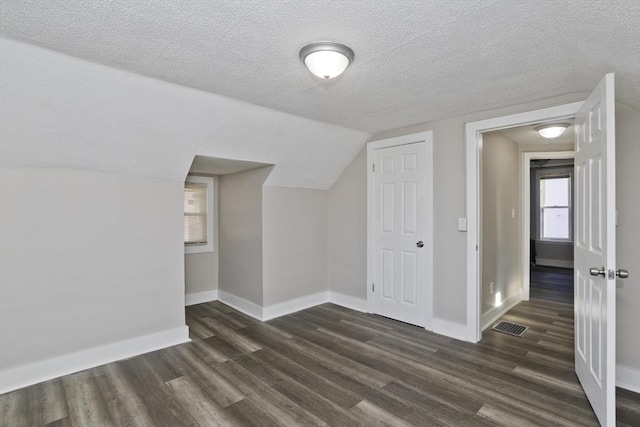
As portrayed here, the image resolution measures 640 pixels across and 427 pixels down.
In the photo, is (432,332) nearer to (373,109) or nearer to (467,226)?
(467,226)

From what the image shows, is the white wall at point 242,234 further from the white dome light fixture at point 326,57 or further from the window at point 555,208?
the window at point 555,208

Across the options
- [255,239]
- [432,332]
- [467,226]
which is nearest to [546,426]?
[432,332]

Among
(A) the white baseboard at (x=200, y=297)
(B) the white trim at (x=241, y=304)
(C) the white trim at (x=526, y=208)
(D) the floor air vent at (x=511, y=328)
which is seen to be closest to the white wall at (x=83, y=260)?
(B) the white trim at (x=241, y=304)

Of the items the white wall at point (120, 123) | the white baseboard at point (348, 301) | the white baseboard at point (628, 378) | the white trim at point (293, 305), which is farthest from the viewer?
the white baseboard at point (348, 301)

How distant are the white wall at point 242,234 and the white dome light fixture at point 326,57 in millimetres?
1954

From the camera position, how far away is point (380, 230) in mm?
3971

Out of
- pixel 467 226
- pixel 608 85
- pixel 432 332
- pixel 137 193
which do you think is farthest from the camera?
pixel 432 332

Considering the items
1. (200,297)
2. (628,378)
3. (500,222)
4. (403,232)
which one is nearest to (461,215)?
(403,232)

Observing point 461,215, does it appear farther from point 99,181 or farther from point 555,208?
point 555,208

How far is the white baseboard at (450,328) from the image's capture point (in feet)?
10.8

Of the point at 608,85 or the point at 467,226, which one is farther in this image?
the point at 467,226

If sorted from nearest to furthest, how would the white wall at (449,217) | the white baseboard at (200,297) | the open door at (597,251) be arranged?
the open door at (597,251) → the white wall at (449,217) → the white baseboard at (200,297)

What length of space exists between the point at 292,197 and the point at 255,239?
71 cm

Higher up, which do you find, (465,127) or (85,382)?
(465,127)
